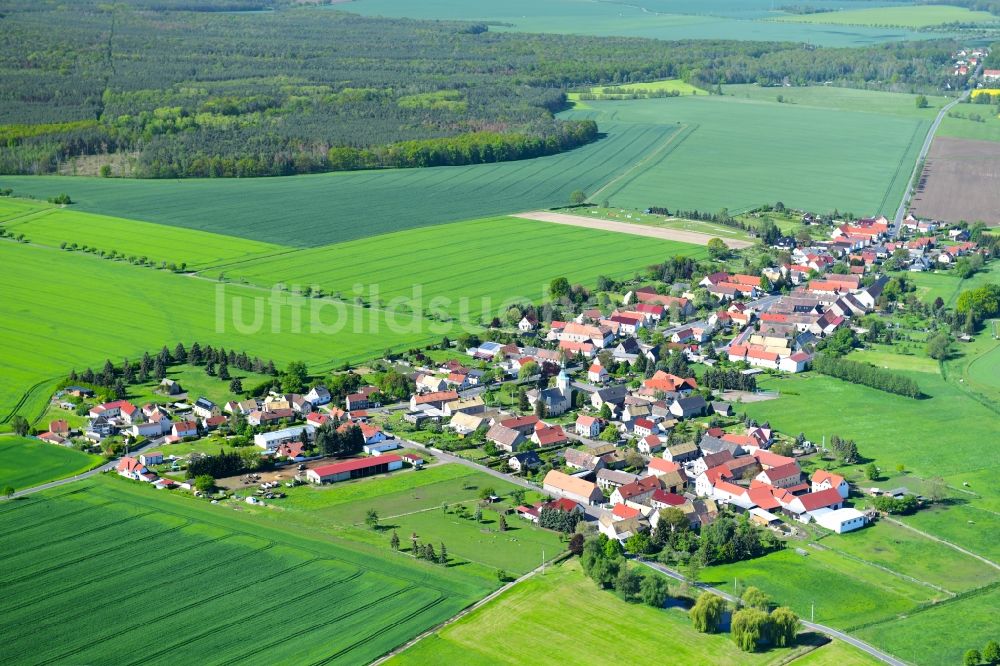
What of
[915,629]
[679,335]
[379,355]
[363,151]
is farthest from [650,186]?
[915,629]

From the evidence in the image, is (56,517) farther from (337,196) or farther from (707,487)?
(337,196)

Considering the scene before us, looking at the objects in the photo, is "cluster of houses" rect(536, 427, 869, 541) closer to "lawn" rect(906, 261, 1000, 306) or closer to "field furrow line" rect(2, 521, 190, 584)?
"field furrow line" rect(2, 521, 190, 584)

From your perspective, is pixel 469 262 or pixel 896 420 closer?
pixel 896 420

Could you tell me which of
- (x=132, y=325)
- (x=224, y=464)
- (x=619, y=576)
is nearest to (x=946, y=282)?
(x=619, y=576)

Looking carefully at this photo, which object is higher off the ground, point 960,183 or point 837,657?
point 960,183

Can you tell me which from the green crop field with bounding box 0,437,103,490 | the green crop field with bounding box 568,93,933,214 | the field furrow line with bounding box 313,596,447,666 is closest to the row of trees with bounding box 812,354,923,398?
the field furrow line with bounding box 313,596,447,666

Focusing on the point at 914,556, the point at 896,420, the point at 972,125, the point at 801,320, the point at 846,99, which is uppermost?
the point at 846,99

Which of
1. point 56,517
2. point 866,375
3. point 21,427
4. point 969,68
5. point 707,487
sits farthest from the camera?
point 969,68
